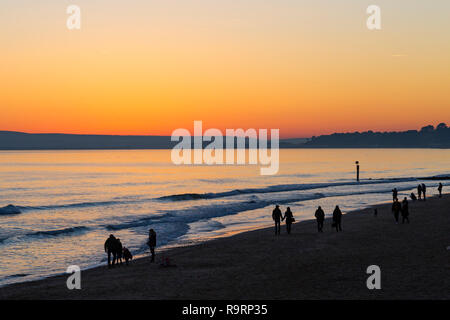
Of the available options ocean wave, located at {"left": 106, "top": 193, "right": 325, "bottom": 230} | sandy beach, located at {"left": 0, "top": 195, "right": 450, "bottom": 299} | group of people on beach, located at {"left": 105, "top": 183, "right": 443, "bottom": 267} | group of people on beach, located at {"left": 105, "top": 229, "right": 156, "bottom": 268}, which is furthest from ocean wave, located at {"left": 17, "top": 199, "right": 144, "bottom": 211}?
group of people on beach, located at {"left": 105, "top": 229, "right": 156, "bottom": 268}

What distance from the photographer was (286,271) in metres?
16.5

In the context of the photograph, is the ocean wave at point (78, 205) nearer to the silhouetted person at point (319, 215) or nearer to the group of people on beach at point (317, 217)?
the group of people on beach at point (317, 217)

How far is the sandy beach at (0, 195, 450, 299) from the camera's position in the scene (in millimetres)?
13672

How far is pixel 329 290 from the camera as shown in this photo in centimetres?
1356

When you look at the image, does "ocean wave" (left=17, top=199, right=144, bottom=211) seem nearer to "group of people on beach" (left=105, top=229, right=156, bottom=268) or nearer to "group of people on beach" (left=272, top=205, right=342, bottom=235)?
"group of people on beach" (left=272, top=205, right=342, bottom=235)

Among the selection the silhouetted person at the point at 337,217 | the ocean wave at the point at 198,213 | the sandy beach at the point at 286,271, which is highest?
the silhouetted person at the point at 337,217

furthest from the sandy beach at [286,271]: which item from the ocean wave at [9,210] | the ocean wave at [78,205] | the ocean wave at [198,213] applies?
the ocean wave at [78,205]

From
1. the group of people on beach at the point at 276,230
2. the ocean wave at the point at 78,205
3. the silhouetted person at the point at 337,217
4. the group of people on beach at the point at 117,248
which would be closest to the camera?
the group of people on beach at the point at 117,248

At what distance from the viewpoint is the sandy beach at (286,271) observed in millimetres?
13672

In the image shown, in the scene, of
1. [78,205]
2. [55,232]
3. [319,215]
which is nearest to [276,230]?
[319,215]

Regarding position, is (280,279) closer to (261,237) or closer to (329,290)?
(329,290)

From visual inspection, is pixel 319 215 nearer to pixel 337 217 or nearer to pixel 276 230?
pixel 337 217
